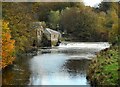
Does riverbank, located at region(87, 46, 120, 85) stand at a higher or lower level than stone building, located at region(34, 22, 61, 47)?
higher

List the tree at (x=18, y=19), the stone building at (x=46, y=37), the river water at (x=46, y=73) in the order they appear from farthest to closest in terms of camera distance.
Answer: the stone building at (x=46, y=37) < the tree at (x=18, y=19) < the river water at (x=46, y=73)

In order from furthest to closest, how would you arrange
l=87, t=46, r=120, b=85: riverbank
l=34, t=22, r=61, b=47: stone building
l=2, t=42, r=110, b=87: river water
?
l=34, t=22, r=61, b=47: stone building
l=2, t=42, r=110, b=87: river water
l=87, t=46, r=120, b=85: riverbank

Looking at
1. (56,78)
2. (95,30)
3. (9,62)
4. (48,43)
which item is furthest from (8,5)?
(95,30)

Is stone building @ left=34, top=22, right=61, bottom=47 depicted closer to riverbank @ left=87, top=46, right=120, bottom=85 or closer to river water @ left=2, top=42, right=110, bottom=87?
river water @ left=2, top=42, right=110, bottom=87

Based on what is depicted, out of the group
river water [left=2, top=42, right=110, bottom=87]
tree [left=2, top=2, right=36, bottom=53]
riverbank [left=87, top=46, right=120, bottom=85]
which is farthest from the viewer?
tree [left=2, top=2, right=36, bottom=53]

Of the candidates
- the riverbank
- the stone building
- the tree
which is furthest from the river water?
the stone building

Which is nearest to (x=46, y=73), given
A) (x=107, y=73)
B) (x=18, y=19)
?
(x=107, y=73)

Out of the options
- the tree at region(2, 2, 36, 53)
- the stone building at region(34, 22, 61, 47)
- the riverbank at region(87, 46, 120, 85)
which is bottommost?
the stone building at region(34, 22, 61, 47)

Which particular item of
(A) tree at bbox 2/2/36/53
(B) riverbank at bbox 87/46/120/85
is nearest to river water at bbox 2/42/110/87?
(B) riverbank at bbox 87/46/120/85

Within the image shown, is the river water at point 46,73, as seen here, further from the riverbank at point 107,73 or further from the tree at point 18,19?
the tree at point 18,19

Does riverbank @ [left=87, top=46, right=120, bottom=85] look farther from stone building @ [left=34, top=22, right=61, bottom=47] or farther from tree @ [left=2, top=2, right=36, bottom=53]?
stone building @ [left=34, top=22, right=61, bottom=47]

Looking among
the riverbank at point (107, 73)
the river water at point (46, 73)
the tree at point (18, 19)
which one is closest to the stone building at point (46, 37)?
the tree at point (18, 19)

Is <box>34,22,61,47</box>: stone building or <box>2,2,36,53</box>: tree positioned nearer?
<box>2,2,36,53</box>: tree

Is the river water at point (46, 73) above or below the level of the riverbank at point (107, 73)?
below
